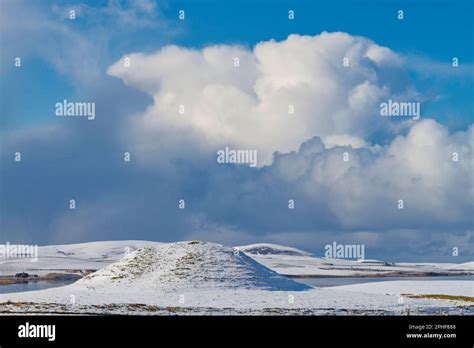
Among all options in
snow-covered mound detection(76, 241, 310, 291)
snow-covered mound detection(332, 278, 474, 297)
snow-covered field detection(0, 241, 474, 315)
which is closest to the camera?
snow-covered field detection(0, 241, 474, 315)

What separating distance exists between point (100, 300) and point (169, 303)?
23.2 feet

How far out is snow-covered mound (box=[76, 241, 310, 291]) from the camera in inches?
2975

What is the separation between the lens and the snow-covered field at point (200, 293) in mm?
61469

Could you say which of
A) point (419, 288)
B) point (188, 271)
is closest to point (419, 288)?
point (419, 288)

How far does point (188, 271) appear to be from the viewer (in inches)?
3071

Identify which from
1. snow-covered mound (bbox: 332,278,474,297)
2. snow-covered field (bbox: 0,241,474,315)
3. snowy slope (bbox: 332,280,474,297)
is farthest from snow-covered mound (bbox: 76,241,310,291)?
snowy slope (bbox: 332,280,474,297)

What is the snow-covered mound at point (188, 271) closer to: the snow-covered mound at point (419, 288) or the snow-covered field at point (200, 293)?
the snow-covered field at point (200, 293)

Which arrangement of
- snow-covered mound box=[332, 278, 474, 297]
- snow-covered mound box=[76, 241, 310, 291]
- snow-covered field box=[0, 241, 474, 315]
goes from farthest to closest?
snow-covered mound box=[332, 278, 474, 297]
snow-covered mound box=[76, 241, 310, 291]
snow-covered field box=[0, 241, 474, 315]

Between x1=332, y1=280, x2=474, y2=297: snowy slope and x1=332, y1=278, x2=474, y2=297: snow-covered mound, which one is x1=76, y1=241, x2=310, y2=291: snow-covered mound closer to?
x1=332, y1=278, x2=474, y2=297: snow-covered mound

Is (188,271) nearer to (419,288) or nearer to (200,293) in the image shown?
(200,293)

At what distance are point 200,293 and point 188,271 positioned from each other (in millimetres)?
6891

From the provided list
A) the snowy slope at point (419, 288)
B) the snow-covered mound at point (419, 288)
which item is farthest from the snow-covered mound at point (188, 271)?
the snowy slope at point (419, 288)
